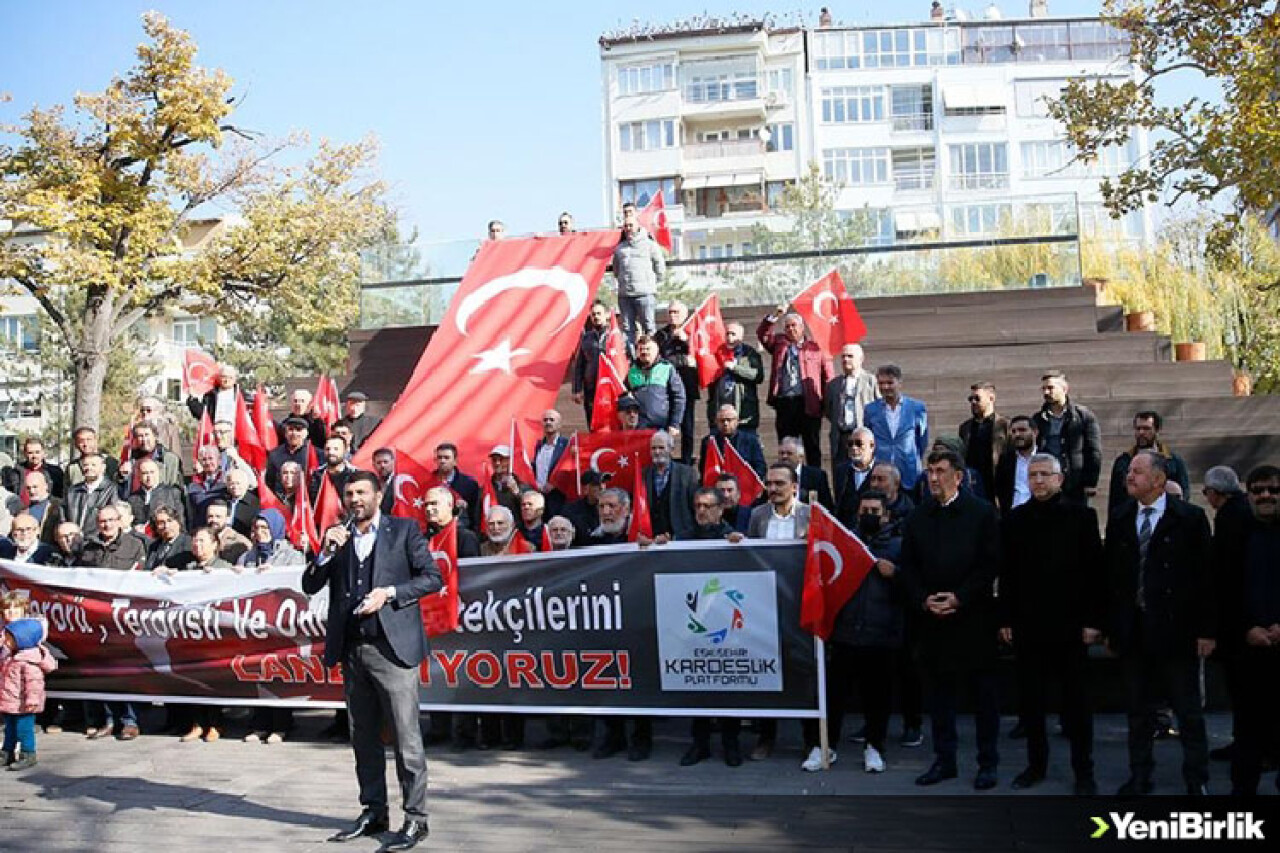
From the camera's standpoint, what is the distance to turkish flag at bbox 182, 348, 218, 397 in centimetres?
1564

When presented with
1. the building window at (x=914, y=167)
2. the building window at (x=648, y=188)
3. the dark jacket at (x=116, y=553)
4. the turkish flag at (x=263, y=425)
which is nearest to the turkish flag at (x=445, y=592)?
the dark jacket at (x=116, y=553)

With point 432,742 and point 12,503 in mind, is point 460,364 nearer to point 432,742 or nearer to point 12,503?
point 12,503

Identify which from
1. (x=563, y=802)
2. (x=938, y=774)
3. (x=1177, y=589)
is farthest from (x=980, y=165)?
(x=563, y=802)

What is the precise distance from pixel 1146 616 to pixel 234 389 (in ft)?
32.8

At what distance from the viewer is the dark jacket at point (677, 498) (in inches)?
426

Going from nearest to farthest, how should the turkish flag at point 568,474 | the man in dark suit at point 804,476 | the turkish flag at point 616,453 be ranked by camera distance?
1. the man in dark suit at point 804,476
2. the turkish flag at point 616,453
3. the turkish flag at point 568,474

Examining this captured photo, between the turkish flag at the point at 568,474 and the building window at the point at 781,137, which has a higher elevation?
the building window at the point at 781,137

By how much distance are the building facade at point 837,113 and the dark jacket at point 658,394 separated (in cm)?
5312

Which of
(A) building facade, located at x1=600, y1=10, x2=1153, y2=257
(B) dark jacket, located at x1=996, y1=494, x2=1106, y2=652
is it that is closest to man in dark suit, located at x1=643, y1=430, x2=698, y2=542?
(B) dark jacket, located at x1=996, y1=494, x2=1106, y2=652

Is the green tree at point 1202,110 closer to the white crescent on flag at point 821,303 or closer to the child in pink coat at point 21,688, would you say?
the white crescent on flag at point 821,303

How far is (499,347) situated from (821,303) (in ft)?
13.7

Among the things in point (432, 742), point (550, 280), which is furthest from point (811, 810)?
point (550, 280)

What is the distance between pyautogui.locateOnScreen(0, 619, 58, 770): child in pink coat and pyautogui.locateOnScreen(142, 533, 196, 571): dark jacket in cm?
128

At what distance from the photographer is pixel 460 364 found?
16.3 m
